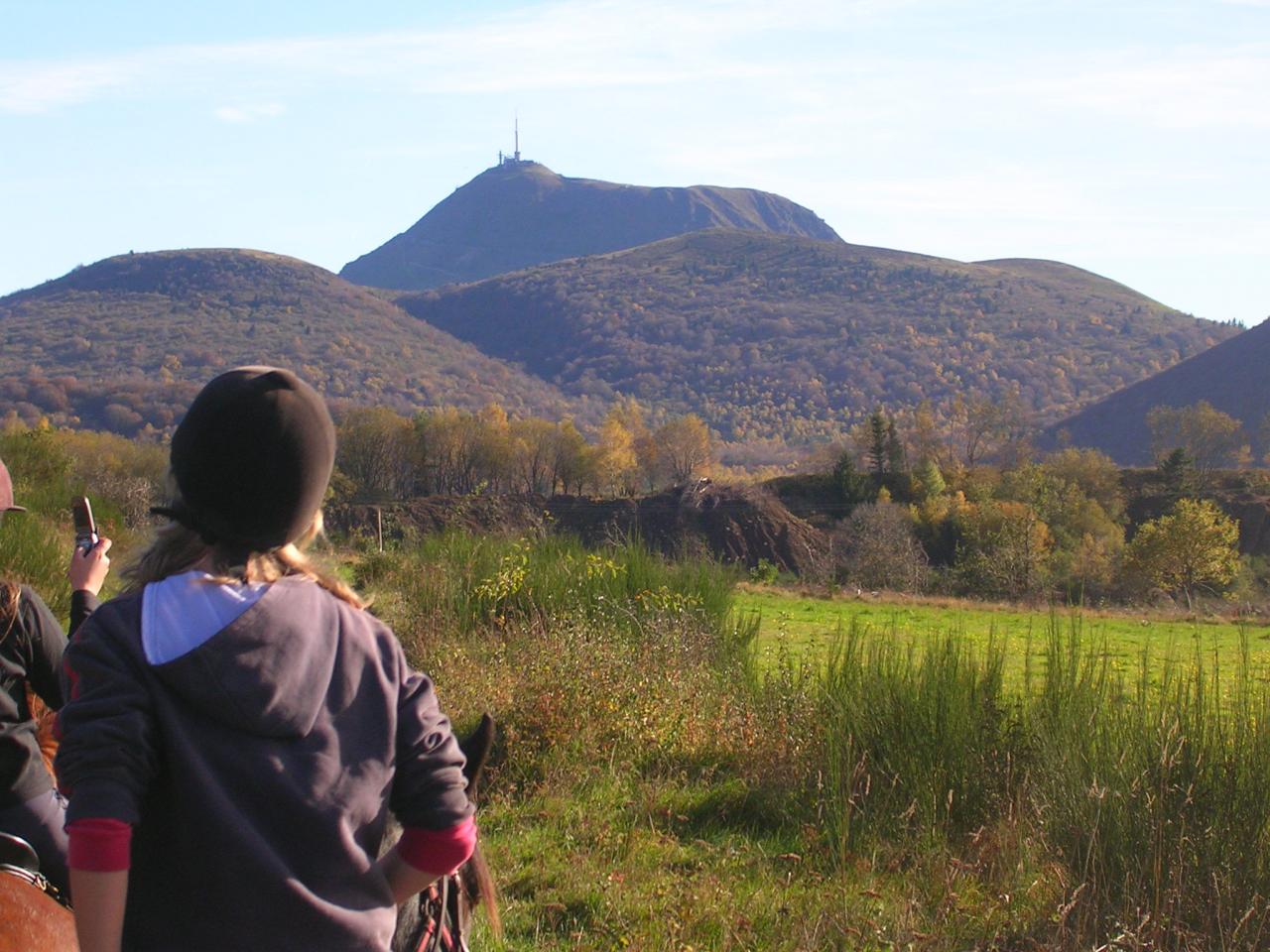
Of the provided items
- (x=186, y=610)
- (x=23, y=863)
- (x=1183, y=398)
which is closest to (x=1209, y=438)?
(x=1183, y=398)

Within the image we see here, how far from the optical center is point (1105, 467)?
218ft

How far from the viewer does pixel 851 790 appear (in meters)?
6.97

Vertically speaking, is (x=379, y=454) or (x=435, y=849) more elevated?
(x=435, y=849)

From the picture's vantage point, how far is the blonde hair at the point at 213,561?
74.3 inches

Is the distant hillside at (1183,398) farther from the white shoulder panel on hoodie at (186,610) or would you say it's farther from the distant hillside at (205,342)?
the white shoulder panel on hoodie at (186,610)

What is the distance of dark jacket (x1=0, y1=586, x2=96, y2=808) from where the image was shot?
3.06m

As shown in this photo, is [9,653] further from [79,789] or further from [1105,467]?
[1105,467]

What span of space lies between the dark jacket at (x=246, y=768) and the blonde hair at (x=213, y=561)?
7cm

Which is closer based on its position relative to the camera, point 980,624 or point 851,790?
point 851,790

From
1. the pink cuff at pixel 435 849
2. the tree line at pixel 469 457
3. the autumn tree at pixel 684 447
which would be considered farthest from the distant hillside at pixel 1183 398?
the pink cuff at pixel 435 849

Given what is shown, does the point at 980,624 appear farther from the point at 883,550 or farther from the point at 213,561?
the point at 213,561

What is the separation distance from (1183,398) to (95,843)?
125 metres

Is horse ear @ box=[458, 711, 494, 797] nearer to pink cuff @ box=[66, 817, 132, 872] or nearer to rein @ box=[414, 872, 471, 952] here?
rein @ box=[414, 872, 471, 952]

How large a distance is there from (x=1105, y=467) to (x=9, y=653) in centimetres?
6868
